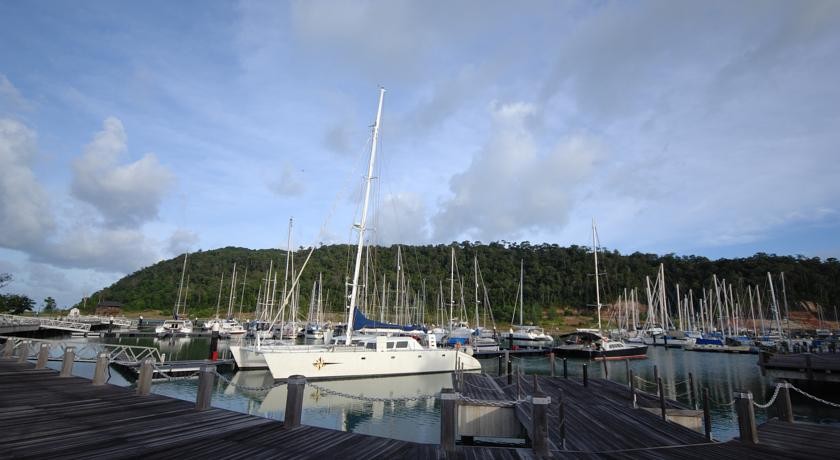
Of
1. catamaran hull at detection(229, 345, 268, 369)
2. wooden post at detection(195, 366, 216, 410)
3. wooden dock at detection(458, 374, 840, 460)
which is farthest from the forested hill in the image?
wooden post at detection(195, 366, 216, 410)

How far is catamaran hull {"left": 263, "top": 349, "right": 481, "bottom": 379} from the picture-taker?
26281mm

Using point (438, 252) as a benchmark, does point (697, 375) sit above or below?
below

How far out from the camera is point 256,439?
29.9 feet

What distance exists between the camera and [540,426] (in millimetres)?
8789

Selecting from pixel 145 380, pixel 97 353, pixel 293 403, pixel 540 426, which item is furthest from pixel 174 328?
pixel 540 426

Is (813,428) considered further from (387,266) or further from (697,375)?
(387,266)

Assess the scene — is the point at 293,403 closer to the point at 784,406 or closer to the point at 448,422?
the point at 448,422

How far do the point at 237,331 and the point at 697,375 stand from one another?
61.1m

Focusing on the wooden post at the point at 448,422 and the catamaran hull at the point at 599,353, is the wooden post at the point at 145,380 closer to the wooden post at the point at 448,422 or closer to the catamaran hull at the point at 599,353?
the wooden post at the point at 448,422

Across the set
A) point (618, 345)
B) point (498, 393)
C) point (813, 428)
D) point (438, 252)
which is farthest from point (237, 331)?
point (438, 252)

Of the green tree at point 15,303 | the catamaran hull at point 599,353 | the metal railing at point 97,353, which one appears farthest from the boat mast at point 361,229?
the green tree at point 15,303

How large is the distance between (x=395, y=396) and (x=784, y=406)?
18615 millimetres

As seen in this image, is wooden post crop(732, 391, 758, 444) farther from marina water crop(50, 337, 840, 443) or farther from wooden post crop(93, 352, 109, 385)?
wooden post crop(93, 352, 109, 385)

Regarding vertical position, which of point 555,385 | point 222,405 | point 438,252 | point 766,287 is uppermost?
point 438,252
